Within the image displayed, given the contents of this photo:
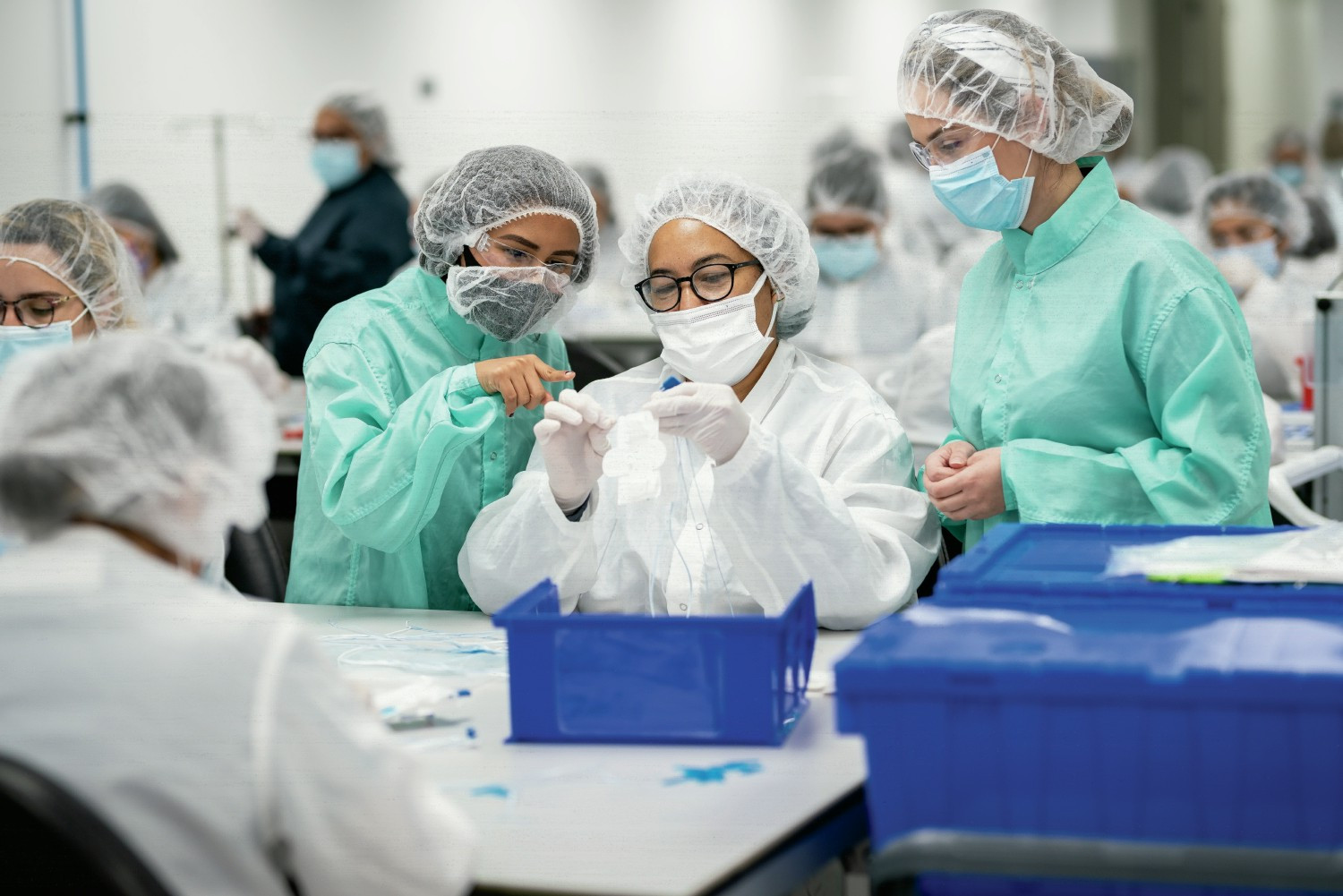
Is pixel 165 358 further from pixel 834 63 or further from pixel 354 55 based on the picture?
pixel 834 63

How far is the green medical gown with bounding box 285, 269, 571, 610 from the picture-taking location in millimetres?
1684

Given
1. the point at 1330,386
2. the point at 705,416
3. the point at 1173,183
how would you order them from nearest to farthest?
1. the point at 705,416
2. the point at 1330,386
3. the point at 1173,183

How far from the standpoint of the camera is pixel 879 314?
11.7ft

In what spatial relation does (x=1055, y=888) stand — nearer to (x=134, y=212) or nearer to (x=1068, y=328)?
(x=1068, y=328)

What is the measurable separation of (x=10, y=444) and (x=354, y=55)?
15.6 feet

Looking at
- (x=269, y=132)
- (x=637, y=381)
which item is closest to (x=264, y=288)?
(x=269, y=132)

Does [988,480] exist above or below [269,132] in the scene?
below

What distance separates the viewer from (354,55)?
17.6 feet

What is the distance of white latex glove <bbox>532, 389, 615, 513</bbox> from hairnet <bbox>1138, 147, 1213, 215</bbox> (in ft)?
20.1

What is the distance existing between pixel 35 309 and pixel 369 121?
2.85 m

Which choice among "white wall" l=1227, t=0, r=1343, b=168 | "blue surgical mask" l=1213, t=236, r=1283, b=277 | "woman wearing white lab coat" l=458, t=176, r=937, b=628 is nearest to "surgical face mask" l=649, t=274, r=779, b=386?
"woman wearing white lab coat" l=458, t=176, r=937, b=628

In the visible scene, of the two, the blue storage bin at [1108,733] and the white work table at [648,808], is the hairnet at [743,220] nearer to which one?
the white work table at [648,808]

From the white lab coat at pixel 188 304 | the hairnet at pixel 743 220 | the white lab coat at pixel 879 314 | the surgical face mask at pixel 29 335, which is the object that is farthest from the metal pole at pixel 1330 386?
the surgical face mask at pixel 29 335

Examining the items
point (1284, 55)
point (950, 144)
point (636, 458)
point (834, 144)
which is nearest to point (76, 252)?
point (636, 458)
